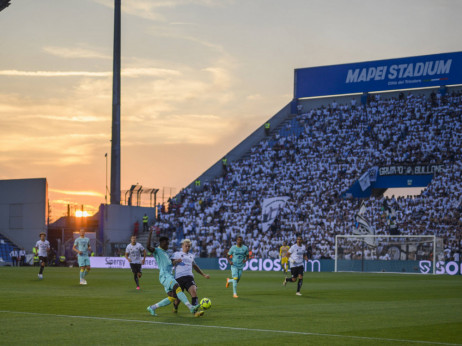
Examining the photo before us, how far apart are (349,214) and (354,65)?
68.0ft

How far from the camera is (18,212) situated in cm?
6800

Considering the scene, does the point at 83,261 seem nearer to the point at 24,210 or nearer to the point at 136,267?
the point at 136,267

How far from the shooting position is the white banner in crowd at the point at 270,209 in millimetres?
59266

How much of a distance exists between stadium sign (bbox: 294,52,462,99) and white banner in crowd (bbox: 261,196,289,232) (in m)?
16.0

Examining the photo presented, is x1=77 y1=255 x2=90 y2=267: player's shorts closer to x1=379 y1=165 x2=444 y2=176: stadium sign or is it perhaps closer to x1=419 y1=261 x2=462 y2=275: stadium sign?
x1=419 y1=261 x2=462 y2=275: stadium sign

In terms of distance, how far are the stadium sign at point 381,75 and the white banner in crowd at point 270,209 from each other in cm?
1596

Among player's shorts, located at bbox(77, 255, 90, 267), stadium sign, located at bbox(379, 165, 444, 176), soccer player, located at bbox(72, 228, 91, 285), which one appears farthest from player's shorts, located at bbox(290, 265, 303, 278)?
stadium sign, located at bbox(379, 165, 444, 176)

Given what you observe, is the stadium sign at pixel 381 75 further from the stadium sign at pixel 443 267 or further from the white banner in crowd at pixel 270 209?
the stadium sign at pixel 443 267

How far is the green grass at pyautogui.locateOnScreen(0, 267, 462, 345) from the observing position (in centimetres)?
1361

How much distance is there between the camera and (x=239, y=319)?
17.2 metres

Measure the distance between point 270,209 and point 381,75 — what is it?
18.8 meters

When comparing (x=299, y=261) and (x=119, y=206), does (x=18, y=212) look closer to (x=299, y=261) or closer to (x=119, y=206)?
(x=119, y=206)

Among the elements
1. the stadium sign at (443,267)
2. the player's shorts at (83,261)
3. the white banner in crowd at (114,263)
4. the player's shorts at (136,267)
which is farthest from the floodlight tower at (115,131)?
the player's shorts at (136,267)

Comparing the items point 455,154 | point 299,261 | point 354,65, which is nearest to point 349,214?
point 455,154
